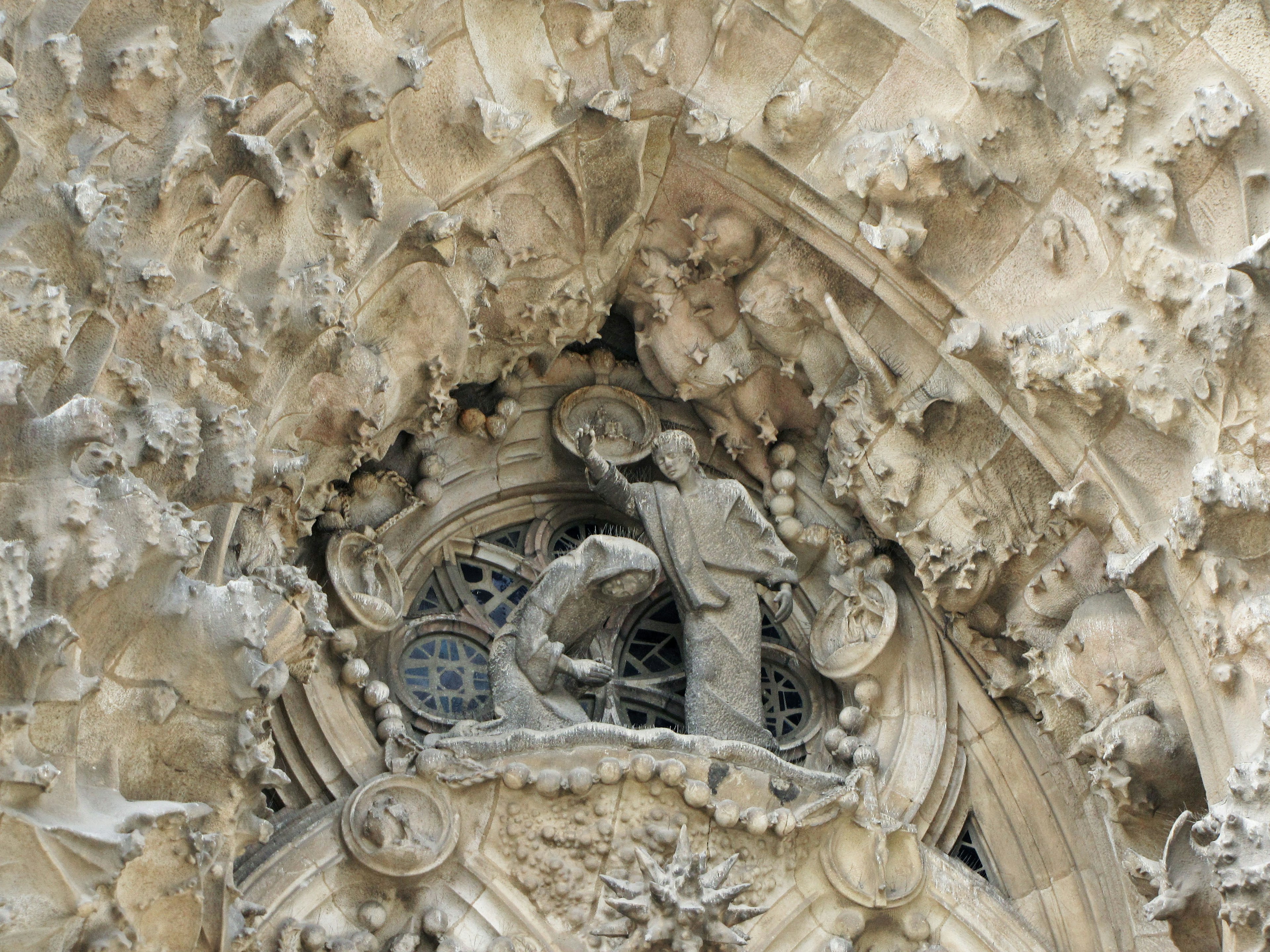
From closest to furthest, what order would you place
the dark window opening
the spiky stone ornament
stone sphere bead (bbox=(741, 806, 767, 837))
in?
the spiky stone ornament → stone sphere bead (bbox=(741, 806, 767, 837)) → the dark window opening

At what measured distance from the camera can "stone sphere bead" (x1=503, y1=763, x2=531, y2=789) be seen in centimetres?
609

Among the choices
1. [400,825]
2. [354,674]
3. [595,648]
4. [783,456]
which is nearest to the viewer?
[400,825]

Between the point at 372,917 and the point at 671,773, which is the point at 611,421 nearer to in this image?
the point at 671,773

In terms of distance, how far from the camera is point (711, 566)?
689 centimetres

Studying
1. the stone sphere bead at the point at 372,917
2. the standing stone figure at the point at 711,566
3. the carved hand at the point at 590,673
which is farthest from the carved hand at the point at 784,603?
the stone sphere bead at the point at 372,917

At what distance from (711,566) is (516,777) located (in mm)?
1150

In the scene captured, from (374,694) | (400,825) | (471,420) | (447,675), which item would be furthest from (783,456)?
(400,825)

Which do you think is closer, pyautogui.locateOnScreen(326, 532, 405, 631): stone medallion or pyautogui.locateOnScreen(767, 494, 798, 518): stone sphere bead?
pyautogui.locateOnScreen(326, 532, 405, 631): stone medallion

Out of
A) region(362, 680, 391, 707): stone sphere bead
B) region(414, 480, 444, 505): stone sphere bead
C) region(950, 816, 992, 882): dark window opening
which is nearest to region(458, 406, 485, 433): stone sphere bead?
region(414, 480, 444, 505): stone sphere bead

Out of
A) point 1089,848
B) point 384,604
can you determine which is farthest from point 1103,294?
point 384,604

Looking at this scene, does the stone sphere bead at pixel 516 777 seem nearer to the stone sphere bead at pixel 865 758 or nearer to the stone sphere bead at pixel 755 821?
the stone sphere bead at pixel 755 821

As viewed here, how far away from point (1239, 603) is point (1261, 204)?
46.5 inches

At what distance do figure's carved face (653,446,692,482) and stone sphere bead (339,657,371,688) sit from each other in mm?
1248

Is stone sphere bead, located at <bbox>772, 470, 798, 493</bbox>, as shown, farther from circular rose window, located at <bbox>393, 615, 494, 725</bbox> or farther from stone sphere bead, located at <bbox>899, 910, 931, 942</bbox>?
stone sphere bead, located at <bbox>899, 910, 931, 942</bbox>
